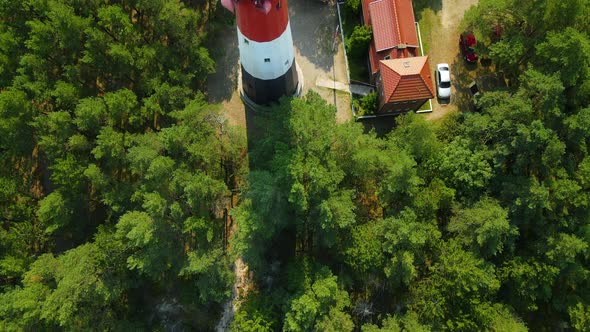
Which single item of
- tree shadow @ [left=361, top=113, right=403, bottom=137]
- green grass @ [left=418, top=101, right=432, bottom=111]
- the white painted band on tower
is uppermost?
the white painted band on tower

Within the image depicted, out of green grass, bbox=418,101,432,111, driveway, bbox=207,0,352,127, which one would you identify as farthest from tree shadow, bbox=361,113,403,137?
green grass, bbox=418,101,432,111

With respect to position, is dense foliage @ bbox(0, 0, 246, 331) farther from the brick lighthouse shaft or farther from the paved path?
the paved path

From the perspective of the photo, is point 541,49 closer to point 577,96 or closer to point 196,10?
point 577,96

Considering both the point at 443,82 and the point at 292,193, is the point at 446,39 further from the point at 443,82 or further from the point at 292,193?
the point at 292,193

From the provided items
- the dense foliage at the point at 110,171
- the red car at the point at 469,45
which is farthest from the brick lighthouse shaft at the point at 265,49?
the red car at the point at 469,45

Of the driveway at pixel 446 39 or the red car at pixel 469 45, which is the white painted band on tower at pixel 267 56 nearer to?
the driveway at pixel 446 39

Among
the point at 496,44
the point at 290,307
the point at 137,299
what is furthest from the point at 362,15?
the point at 137,299
